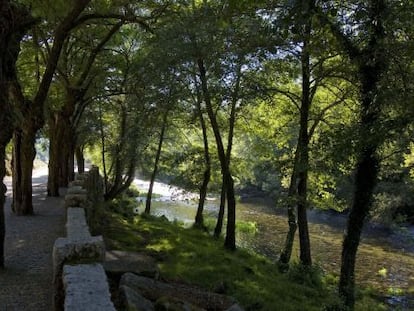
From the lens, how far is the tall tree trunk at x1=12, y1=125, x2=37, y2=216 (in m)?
13.5

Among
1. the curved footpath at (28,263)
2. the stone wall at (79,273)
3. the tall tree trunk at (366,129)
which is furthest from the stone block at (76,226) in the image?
the tall tree trunk at (366,129)

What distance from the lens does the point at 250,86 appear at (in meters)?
14.7

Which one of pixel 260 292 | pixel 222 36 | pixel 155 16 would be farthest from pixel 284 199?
pixel 155 16

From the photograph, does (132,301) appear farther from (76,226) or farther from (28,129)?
(28,129)

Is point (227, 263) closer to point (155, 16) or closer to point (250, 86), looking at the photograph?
point (250, 86)

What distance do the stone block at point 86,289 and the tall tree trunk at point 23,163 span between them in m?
9.65

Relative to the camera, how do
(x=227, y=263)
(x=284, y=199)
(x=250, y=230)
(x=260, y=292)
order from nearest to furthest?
(x=260, y=292) → (x=284, y=199) → (x=227, y=263) → (x=250, y=230)

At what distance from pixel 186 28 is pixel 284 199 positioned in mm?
6012

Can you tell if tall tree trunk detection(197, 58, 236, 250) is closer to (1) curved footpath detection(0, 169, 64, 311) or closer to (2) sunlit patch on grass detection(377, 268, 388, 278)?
(1) curved footpath detection(0, 169, 64, 311)

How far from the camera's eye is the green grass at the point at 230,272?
38.0 feet

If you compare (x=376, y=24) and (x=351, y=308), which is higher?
(x=376, y=24)

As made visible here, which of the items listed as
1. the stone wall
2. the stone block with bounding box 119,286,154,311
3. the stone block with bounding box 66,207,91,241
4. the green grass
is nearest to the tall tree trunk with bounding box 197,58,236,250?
the green grass

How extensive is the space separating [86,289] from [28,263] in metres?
4.71

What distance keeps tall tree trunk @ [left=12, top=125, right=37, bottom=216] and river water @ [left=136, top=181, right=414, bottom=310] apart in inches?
417
